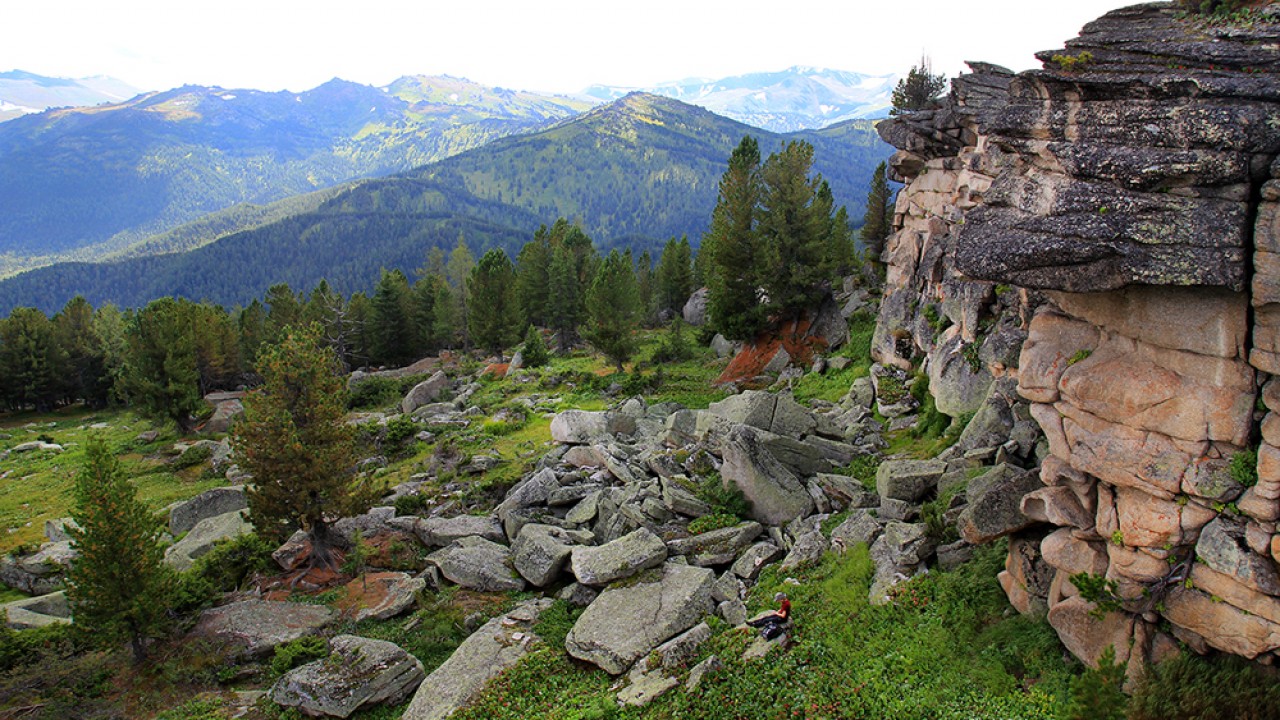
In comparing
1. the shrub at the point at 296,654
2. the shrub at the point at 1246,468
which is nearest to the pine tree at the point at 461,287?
the shrub at the point at 296,654

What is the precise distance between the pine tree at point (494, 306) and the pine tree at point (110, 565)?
4907 cm

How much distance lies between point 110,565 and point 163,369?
1705 inches

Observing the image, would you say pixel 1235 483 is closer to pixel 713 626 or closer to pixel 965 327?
pixel 713 626

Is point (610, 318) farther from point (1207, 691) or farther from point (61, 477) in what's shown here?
point (1207, 691)

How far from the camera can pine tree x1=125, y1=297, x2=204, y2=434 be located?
51719mm

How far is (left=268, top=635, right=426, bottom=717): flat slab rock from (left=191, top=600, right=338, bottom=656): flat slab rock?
7.68 ft

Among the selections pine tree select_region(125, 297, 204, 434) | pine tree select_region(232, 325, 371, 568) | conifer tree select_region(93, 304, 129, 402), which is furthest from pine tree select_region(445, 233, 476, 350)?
pine tree select_region(232, 325, 371, 568)

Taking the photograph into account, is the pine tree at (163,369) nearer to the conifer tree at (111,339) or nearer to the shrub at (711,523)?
the conifer tree at (111,339)

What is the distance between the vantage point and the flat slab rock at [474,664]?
47.2 ft

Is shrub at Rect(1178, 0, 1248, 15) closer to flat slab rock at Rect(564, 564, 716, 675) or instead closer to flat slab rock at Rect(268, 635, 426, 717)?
flat slab rock at Rect(564, 564, 716, 675)

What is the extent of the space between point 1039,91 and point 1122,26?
3.33 m

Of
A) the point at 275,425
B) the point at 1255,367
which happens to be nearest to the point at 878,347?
the point at 1255,367

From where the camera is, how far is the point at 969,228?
11.8m

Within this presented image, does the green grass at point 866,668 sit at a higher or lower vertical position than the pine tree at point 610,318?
lower
